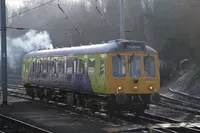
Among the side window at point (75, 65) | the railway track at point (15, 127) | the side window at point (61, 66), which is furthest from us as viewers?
the side window at point (61, 66)

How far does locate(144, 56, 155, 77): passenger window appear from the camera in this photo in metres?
17.9

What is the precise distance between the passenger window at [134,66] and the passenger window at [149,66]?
1.08 feet

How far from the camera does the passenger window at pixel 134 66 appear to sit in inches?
689

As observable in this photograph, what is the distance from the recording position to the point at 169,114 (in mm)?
18594

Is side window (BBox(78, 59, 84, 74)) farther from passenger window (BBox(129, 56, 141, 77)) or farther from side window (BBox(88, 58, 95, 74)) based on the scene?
passenger window (BBox(129, 56, 141, 77))

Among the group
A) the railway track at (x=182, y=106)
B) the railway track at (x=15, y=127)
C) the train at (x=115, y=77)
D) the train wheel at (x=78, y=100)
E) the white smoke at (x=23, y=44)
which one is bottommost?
the railway track at (x=15, y=127)

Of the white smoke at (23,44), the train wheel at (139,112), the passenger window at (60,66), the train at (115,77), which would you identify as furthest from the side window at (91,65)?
the white smoke at (23,44)

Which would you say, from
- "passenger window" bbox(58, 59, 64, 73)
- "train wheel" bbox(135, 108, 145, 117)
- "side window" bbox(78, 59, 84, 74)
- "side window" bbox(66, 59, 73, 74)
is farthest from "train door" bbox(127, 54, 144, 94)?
"passenger window" bbox(58, 59, 64, 73)

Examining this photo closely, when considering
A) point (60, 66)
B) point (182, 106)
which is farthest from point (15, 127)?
point (182, 106)

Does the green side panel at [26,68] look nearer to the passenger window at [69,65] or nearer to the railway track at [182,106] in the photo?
the passenger window at [69,65]

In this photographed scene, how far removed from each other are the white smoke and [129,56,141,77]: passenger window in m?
21.7

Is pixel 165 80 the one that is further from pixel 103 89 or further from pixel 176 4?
pixel 103 89

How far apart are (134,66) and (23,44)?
33.8m

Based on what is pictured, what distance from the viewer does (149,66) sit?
18016mm
